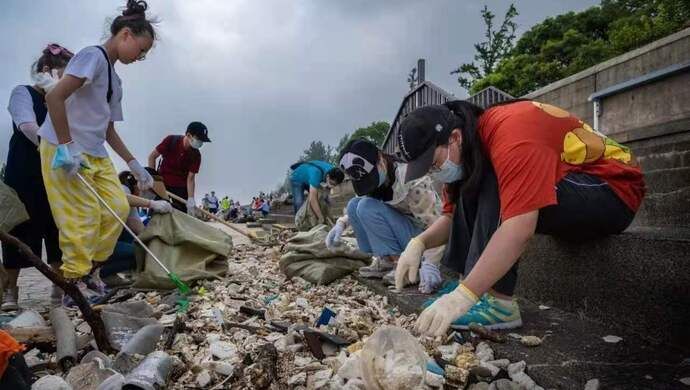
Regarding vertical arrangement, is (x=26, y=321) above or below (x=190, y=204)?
below

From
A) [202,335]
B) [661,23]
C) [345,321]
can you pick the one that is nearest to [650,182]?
[345,321]

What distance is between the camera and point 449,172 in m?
2.13

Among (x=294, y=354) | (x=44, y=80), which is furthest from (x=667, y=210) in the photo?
(x=44, y=80)

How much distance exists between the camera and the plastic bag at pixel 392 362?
4.67 ft

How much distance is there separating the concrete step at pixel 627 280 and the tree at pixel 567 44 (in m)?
13.2

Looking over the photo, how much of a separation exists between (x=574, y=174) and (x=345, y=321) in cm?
131

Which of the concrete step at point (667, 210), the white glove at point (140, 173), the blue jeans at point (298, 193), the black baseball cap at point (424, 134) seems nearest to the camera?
the black baseball cap at point (424, 134)

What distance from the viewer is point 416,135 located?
78.9 inches

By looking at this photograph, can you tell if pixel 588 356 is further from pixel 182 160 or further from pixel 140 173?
pixel 182 160

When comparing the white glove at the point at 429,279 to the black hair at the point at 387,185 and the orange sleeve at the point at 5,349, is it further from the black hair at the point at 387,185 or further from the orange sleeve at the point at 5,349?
the orange sleeve at the point at 5,349

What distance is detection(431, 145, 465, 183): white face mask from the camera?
83.0 inches

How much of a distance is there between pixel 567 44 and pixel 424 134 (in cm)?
1719

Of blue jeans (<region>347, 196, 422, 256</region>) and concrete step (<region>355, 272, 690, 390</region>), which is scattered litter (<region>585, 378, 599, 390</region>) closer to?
concrete step (<region>355, 272, 690, 390</region>)

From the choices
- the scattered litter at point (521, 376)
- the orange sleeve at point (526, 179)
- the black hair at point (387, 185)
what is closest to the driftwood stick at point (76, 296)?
the scattered litter at point (521, 376)
